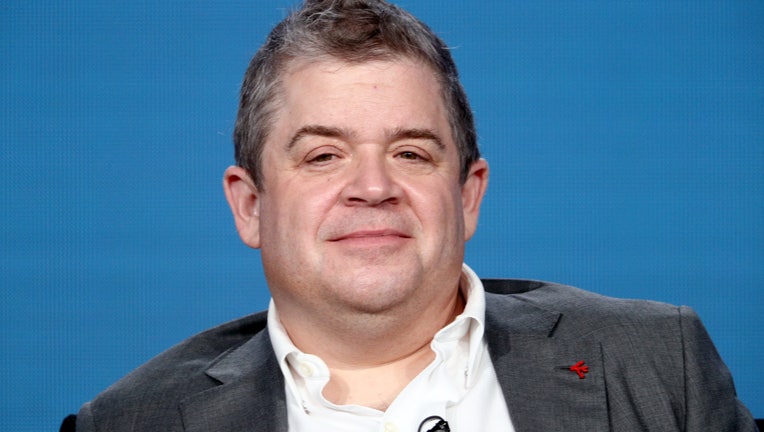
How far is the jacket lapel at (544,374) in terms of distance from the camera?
Answer: 201 cm

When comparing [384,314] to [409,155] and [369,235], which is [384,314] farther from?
[409,155]

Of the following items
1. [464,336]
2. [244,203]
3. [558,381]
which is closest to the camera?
[558,381]

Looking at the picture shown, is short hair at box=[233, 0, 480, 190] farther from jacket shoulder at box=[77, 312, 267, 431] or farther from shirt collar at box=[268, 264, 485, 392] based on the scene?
jacket shoulder at box=[77, 312, 267, 431]

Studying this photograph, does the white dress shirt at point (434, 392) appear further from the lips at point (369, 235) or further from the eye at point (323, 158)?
the eye at point (323, 158)

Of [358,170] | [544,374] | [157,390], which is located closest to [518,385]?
[544,374]

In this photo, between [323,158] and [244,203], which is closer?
[323,158]

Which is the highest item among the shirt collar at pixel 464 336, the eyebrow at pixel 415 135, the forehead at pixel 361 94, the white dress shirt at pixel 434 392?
the forehead at pixel 361 94

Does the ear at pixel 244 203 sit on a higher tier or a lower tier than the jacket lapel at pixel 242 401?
higher

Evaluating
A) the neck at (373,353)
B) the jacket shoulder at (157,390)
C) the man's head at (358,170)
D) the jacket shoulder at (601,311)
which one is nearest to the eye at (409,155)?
the man's head at (358,170)

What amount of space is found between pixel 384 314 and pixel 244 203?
1.59 feet

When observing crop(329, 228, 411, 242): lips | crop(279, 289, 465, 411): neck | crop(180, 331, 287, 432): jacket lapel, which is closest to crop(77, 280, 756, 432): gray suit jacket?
crop(180, 331, 287, 432): jacket lapel

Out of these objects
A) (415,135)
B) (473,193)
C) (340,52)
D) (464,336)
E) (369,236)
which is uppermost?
(340,52)

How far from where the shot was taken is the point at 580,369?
6.82 ft

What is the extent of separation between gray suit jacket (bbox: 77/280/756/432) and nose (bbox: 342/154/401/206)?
444mm
